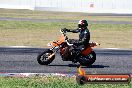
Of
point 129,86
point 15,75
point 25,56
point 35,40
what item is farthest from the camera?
point 35,40

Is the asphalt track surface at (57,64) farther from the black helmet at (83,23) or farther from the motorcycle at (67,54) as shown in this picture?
the black helmet at (83,23)

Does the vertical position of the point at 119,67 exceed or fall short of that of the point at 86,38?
it falls short

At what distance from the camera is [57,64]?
15.6 metres

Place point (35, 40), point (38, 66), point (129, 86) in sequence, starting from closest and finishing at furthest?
point (129, 86)
point (38, 66)
point (35, 40)

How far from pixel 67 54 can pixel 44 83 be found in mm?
4356

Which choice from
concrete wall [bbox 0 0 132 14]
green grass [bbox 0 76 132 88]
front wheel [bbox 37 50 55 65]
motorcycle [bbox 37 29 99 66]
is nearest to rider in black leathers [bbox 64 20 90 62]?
motorcycle [bbox 37 29 99 66]

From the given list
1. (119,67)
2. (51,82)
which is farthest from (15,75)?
(119,67)

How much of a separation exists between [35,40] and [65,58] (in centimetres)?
984

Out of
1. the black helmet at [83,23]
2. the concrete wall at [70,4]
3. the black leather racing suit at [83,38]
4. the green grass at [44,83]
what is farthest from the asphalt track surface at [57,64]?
the concrete wall at [70,4]

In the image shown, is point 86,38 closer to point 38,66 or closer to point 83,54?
point 83,54

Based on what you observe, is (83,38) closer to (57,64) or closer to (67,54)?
(67,54)

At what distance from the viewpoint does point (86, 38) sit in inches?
593

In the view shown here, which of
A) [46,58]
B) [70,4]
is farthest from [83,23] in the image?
[70,4]

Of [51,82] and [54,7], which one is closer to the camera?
[51,82]
